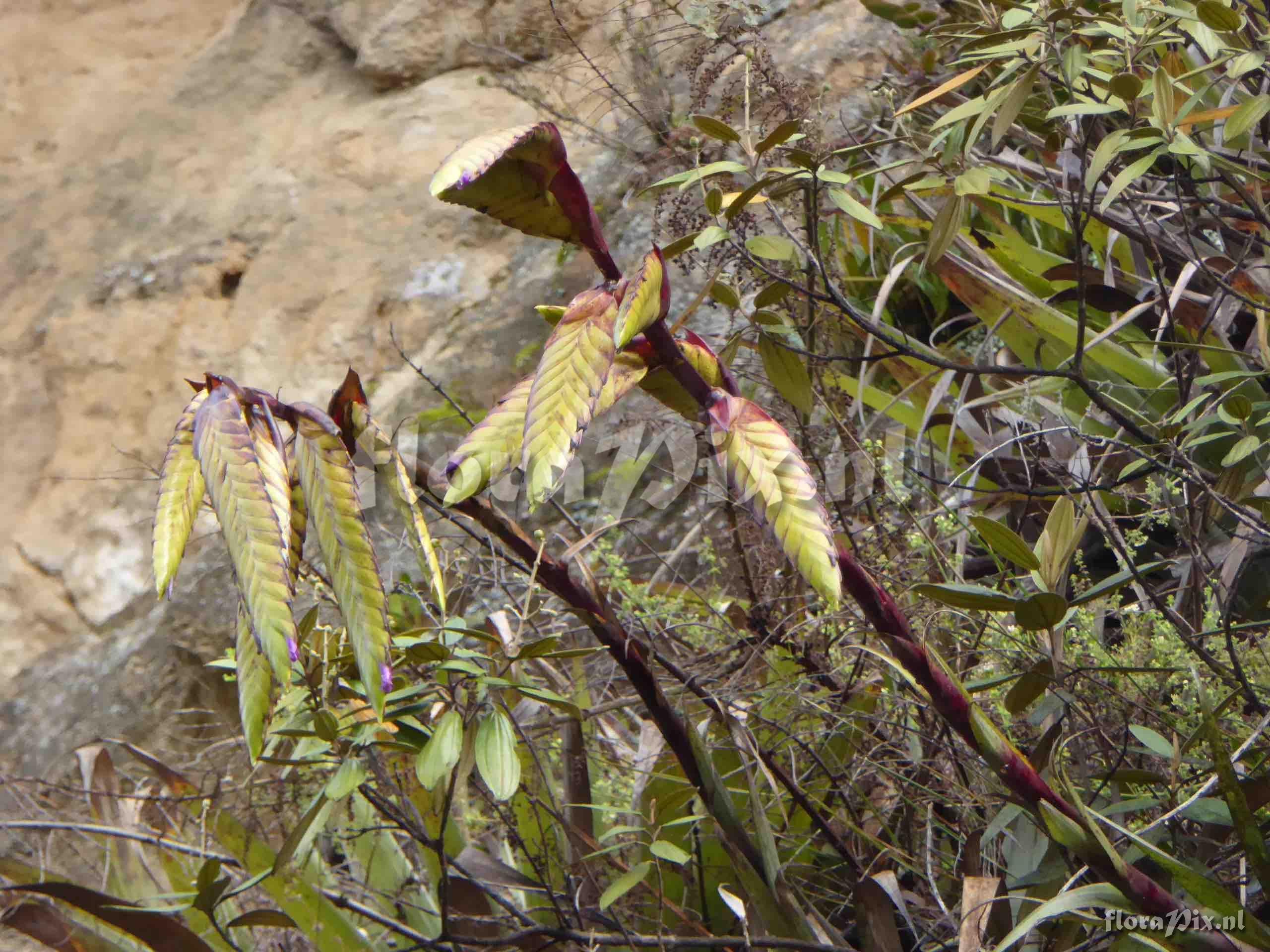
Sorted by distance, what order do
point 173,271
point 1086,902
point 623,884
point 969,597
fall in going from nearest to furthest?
point 1086,902 < point 969,597 < point 623,884 < point 173,271

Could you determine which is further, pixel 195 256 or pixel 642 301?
pixel 195 256

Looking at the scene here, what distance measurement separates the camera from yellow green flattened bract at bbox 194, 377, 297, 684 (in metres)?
0.38

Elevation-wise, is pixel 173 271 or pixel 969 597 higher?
pixel 969 597

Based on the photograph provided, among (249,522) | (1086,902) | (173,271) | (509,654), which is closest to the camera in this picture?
(249,522)

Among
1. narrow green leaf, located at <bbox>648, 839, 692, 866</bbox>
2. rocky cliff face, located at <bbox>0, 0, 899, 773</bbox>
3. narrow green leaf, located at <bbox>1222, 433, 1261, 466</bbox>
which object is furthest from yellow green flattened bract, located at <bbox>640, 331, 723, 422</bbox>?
rocky cliff face, located at <bbox>0, 0, 899, 773</bbox>

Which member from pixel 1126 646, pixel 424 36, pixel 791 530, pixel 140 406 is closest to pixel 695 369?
pixel 791 530

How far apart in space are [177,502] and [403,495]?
0.10 metres

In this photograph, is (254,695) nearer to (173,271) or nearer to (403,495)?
(403,495)

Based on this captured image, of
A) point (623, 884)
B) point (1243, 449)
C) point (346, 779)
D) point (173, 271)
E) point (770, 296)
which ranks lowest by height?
point (173, 271)

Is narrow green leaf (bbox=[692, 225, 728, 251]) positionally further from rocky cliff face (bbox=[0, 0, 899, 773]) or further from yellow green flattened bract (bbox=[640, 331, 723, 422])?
rocky cliff face (bbox=[0, 0, 899, 773])

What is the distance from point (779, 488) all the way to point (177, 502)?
249 mm

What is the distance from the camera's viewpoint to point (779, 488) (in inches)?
16.8

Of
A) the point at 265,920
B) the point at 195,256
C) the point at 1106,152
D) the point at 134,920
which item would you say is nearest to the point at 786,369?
the point at 1106,152

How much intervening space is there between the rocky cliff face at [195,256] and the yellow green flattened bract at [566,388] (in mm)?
1696
